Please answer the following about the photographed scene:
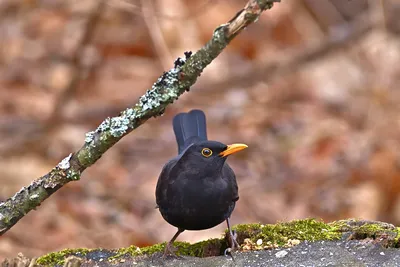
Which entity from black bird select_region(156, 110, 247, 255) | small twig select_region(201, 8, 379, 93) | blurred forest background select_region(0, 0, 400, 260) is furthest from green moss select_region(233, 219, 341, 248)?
small twig select_region(201, 8, 379, 93)

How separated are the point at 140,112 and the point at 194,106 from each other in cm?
483

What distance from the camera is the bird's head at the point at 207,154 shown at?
151 inches

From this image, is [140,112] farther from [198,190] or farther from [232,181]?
[232,181]

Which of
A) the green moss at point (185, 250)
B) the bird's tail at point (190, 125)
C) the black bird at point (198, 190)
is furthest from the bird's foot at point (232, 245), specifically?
the bird's tail at point (190, 125)

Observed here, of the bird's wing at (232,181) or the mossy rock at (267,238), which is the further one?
the bird's wing at (232,181)

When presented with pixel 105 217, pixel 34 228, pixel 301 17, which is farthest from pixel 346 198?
pixel 301 17

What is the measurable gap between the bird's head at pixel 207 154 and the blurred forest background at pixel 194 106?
9.32 ft

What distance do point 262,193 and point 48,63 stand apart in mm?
3396

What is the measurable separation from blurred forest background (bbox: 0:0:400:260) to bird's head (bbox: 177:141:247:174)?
2.84 meters

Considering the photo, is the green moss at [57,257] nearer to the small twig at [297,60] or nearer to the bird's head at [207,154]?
the bird's head at [207,154]

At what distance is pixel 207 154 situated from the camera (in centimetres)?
387

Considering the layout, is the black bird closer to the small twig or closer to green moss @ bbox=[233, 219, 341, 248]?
green moss @ bbox=[233, 219, 341, 248]

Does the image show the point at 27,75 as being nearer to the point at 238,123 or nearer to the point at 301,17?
the point at 238,123

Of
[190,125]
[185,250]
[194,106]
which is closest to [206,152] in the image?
[185,250]
